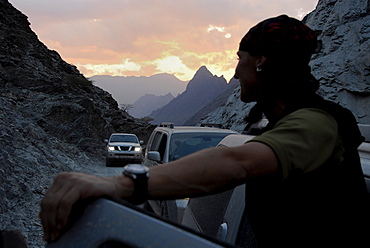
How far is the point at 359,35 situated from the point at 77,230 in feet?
107

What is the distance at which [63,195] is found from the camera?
3.27 ft

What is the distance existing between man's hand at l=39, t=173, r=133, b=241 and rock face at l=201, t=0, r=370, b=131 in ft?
94.2

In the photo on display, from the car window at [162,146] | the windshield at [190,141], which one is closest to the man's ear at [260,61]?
the windshield at [190,141]

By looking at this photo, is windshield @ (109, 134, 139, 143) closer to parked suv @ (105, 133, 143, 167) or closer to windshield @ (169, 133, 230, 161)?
parked suv @ (105, 133, 143, 167)

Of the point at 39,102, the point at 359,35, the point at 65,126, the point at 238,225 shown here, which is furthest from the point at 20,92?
the point at 238,225

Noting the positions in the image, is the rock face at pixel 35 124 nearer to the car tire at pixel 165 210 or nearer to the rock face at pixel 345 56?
the car tire at pixel 165 210

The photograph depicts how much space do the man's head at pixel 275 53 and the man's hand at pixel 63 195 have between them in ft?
2.65


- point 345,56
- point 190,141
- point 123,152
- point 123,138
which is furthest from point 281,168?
point 345,56

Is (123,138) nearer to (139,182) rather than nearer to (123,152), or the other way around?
(123,152)

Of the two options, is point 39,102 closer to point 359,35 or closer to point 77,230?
point 359,35

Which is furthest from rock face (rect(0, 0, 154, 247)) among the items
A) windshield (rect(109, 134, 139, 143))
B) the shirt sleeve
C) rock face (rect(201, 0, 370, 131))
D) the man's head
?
rock face (rect(201, 0, 370, 131))

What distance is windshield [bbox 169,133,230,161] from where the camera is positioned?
673 cm

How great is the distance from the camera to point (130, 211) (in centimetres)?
101

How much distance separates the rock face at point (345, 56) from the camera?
1094 inches
